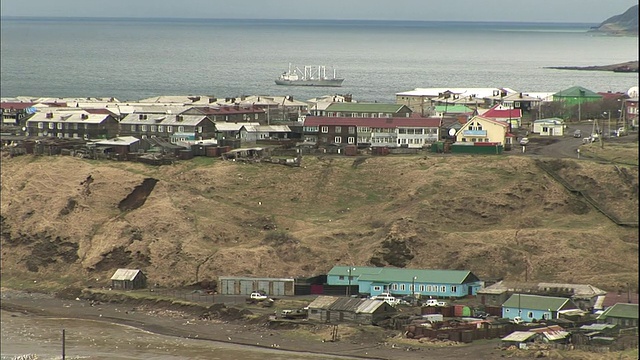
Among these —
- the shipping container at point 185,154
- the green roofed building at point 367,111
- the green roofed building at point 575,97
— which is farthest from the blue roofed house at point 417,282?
the green roofed building at point 575,97

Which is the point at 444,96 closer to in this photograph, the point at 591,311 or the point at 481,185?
the point at 481,185

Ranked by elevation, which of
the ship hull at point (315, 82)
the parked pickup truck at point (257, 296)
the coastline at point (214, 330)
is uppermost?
the ship hull at point (315, 82)

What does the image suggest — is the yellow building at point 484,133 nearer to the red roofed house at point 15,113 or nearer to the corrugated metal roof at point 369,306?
the corrugated metal roof at point 369,306

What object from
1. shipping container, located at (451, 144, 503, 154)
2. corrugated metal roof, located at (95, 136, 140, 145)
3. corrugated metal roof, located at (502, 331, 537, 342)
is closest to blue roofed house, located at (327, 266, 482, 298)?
corrugated metal roof, located at (502, 331, 537, 342)

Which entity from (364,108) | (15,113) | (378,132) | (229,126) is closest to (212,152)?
(229,126)

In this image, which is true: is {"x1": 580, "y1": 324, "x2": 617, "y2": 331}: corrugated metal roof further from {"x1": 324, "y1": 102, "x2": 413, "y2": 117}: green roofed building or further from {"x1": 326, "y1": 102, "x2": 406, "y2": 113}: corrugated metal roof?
{"x1": 326, "y1": 102, "x2": 406, "y2": 113}: corrugated metal roof

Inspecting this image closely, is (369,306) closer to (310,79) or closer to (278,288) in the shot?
(278,288)
